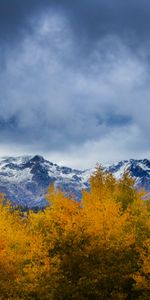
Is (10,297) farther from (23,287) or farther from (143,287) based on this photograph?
(143,287)

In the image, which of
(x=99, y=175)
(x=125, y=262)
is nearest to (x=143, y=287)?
(x=125, y=262)

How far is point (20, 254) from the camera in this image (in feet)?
178

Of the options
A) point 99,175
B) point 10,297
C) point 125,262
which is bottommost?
point 10,297

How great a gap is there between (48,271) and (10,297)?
19.4ft

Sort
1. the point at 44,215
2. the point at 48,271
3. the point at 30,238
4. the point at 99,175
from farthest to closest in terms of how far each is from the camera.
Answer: the point at 99,175
the point at 44,215
the point at 30,238
the point at 48,271

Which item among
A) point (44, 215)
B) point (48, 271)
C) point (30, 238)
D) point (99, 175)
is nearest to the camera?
point (48, 271)

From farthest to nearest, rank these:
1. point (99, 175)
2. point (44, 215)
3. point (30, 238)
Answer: point (99, 175), point (44, 215), point (30, 238)

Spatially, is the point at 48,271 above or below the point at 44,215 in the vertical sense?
below

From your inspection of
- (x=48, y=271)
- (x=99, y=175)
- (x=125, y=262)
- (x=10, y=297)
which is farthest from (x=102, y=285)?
(x=99, y=175)

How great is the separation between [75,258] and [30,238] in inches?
222

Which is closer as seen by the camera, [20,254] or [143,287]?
[143,287]

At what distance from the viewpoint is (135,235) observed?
182 ft

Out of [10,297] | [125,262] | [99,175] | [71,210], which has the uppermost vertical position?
[99,175]

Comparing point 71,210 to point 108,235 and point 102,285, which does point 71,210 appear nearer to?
point 108,235
